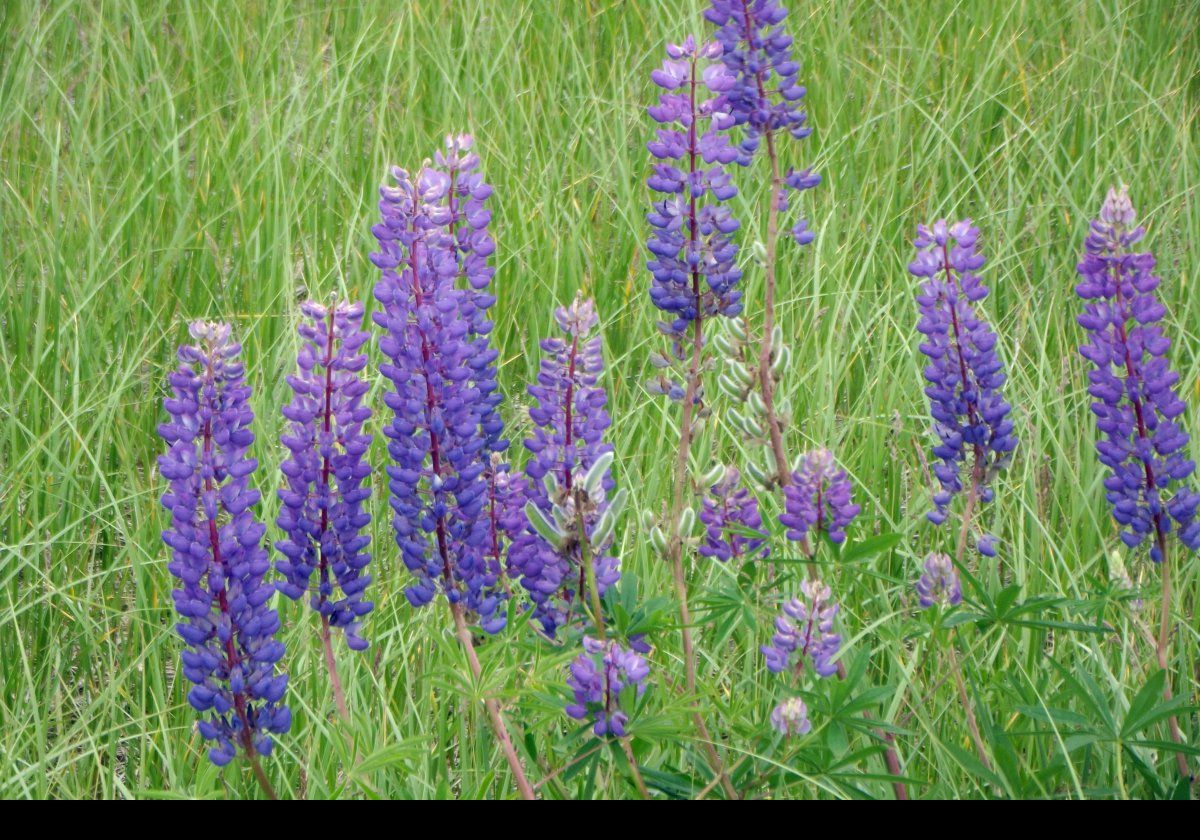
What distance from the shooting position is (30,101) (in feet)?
15.1

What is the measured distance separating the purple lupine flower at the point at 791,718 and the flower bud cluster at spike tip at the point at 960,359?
21.0 inches

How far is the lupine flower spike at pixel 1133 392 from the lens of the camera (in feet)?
6.49

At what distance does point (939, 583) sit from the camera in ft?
6.66

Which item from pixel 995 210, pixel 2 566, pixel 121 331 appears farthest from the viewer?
pixel 995 210

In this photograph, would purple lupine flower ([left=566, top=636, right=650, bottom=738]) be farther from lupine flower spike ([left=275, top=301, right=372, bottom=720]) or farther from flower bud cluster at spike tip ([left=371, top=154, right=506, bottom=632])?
lupine flower spike ([left=275, top=301, right=372, bottom=720])

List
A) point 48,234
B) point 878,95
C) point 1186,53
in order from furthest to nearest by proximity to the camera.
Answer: point 1186,53, point 878,95, point 48,234

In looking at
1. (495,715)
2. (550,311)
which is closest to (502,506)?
(495,715)

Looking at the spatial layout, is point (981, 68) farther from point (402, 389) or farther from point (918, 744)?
point (402, 389)

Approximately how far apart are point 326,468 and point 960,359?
1020mm

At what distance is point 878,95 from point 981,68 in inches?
16.8

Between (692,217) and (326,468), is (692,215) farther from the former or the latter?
(326,468)

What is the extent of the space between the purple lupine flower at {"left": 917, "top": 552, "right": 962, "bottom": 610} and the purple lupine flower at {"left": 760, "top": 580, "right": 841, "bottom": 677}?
0.18 metres

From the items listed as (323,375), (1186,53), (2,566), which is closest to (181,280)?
(2,566)

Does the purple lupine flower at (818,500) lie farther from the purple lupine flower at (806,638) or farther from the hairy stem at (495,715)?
the hairy stem at (495,715)
